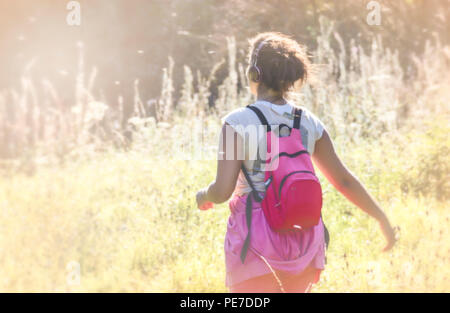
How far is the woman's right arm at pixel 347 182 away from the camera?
223cm

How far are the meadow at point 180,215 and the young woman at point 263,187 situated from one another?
0.28 meters

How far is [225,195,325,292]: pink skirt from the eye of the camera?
2025 mm

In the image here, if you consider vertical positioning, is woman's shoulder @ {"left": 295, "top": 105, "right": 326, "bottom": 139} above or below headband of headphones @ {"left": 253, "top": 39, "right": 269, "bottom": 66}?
below

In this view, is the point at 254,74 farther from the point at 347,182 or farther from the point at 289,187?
the point at 347,182

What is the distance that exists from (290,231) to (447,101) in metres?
4.37

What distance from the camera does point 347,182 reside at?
2.25 metres

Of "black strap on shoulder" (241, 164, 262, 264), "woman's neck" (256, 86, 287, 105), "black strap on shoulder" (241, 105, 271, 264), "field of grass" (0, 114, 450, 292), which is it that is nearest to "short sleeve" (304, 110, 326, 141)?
"woman's neck" (256, 86, 287, 105)

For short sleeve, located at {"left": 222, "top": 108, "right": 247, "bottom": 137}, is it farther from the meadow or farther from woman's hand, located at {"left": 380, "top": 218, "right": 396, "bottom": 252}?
woman's hand, located at {"left": 380, "top": 218, "right": 396, "bottom": 252}

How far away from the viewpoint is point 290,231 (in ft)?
6.70

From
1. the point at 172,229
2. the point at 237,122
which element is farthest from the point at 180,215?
the point at 237,122

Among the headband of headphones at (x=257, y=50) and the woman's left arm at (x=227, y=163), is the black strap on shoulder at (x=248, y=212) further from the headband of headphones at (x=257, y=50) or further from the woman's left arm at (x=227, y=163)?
the headband of headphones at (x=257, y=50)

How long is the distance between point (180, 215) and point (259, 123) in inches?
81.2
